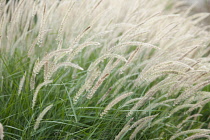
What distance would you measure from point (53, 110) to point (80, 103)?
268mm

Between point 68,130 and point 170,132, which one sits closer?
point 68,130

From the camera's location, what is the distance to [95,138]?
7.49ft

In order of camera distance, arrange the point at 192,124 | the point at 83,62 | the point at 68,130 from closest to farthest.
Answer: the point at 68,130 < the point at 192,124 < the point at 83,62

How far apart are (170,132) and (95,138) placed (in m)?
0.76

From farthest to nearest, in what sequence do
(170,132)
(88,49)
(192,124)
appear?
(88,49), (192,124), (170,132)

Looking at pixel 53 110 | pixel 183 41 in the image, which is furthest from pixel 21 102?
pixel 183 41

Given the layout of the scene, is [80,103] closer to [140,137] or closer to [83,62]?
[140,137]

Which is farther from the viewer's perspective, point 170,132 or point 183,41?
point 183,41

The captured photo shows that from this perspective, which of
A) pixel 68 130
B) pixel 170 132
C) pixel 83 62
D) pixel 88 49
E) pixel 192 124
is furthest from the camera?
pixel 88 49

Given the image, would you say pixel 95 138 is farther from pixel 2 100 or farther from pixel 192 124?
pixel 192 124

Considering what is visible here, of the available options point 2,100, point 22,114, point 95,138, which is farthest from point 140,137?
point 2,100

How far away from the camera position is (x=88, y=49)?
3467 mm

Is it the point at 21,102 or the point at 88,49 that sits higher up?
the point at 88,49

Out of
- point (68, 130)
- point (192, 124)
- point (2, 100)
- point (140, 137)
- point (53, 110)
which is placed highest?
point (2, 100)
